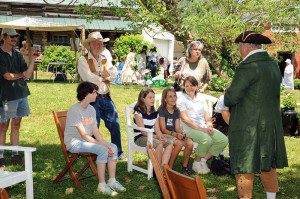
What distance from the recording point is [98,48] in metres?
6.29

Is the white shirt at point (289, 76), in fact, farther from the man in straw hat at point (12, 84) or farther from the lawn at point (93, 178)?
the man in straw hat at point (12, 84)

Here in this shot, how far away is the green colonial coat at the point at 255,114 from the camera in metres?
4.10

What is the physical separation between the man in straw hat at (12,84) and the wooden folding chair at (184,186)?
4.19 meters

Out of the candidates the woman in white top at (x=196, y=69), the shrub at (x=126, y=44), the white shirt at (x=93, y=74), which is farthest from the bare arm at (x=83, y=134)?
the shrub at (x=126, y=44)

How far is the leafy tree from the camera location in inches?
369

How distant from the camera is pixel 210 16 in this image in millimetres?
9430

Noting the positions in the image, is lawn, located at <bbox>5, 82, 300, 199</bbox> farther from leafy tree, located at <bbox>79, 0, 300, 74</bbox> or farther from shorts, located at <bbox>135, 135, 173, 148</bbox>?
leafy tree, located at <bbox>79, 0, 300, 74</bbox>

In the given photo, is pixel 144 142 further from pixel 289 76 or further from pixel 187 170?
pixel 289 76

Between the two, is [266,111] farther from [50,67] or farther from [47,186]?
[50,67]

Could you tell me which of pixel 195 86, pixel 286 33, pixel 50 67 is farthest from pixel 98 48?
pixel 50 67

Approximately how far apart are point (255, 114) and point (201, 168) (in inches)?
91.4

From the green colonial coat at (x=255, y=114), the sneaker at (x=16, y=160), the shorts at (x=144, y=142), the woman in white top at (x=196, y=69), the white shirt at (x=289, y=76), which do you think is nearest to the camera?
the green colonial coat at (x=255, y=114)

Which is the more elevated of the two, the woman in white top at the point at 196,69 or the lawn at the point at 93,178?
the woman in white top at the point at 196,69

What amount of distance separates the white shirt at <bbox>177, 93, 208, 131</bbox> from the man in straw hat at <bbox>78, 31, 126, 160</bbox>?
1036mm
